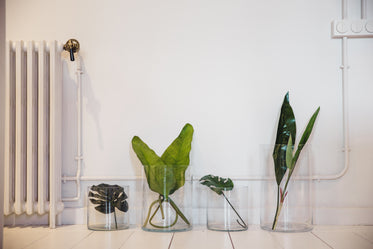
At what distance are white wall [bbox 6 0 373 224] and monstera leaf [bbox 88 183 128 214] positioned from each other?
162 mm

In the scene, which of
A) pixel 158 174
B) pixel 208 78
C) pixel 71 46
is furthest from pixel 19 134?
pixel 208 78

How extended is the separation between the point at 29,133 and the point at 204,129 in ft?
2.28

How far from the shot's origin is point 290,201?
152cm

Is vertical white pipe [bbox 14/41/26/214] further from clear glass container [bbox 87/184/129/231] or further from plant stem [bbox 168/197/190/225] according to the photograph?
plant stem [bbox 168/197/190/225]

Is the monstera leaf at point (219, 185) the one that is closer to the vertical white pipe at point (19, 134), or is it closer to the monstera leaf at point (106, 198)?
the monstera leaf at point (106, 198)

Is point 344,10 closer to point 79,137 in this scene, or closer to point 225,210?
point 225,210

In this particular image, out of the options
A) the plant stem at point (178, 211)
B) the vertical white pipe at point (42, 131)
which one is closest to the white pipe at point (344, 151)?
the vertical white pipe at point (42, 131)

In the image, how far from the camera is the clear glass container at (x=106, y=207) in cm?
154

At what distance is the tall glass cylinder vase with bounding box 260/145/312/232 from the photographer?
152cm

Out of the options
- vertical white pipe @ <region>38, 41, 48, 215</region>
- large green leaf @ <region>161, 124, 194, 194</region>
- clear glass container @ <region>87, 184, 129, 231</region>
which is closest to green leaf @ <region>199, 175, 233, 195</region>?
large green leaf @ <region>161, 124, 194, 194</region>

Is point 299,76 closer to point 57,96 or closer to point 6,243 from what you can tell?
point 57,96

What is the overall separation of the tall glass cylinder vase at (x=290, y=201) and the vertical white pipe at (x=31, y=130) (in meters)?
0.89

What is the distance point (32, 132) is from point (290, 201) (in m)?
1.02

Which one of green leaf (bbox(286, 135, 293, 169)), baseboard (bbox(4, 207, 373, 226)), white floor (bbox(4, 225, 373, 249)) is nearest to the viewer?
white floor (bbox(4, 225, 373, 249))
